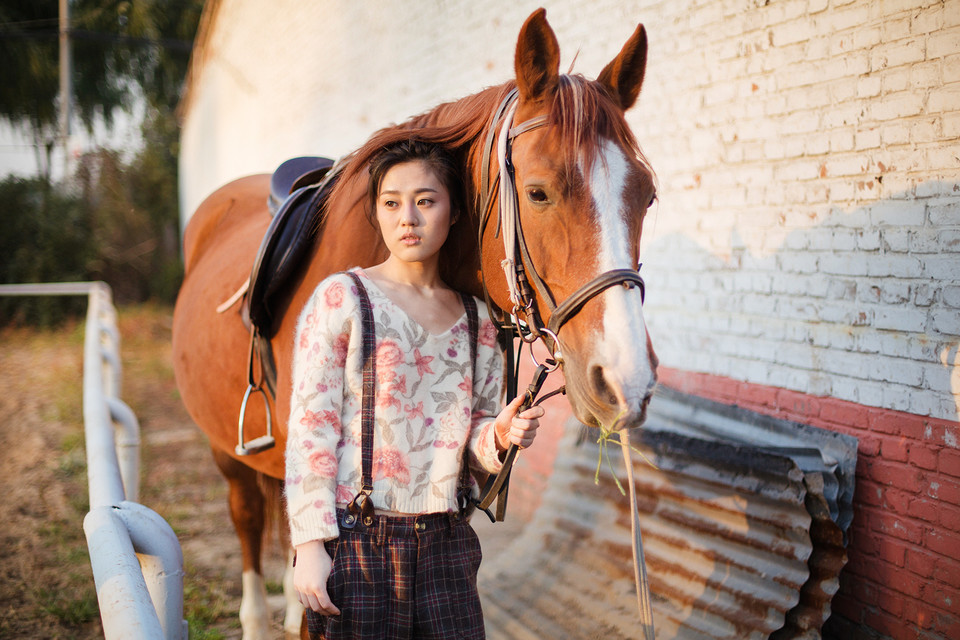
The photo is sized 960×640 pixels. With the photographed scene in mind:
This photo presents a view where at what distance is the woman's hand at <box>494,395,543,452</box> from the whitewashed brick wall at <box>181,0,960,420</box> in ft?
4.92

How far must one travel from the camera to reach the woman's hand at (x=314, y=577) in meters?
1.36

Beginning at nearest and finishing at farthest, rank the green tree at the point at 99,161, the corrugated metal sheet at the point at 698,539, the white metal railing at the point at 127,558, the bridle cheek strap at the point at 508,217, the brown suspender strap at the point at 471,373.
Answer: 1. the white metal railing at the point at 127,558
2. the bridle cheek strap at the point at 508,217
3. the brown suspender strap at the point at 471,373
4. the corrugated metal sheet at the point at 698,539
5. the green tree at the point at 99,161

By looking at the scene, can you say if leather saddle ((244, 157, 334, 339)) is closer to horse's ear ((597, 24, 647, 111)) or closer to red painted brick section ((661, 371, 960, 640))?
horse's ear ((597, 24, 647, 111))

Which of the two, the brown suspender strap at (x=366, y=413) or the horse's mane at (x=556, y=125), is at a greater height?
the horse's mane at (x=556, y=125)

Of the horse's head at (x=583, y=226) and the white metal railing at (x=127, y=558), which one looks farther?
the horse's head at (x=583, y=226)

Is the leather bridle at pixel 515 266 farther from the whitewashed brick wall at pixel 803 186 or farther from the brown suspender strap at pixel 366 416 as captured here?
the whitewashed brick wall at pixel 803 186

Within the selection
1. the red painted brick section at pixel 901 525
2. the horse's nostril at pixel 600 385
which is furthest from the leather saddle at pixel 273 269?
the red painted brick section at pixel 901 525

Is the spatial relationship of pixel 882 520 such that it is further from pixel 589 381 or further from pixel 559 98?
pixel 559 98

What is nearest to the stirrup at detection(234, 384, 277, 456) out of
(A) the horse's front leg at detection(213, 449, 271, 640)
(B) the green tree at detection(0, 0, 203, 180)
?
(A) the horse's front leg at detection(213, 449, 271, 640)

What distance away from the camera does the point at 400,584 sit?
4.74 ft

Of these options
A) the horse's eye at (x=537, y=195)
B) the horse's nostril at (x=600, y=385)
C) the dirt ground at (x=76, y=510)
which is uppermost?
the horse's eye at (x=537, y=195)

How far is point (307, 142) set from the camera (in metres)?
9.09

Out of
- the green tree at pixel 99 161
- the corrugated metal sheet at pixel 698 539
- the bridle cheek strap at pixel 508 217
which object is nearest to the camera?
the bridle cheek strap at pixel 508 217

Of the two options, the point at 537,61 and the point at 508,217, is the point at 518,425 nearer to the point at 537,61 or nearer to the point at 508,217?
the point at 508,217
